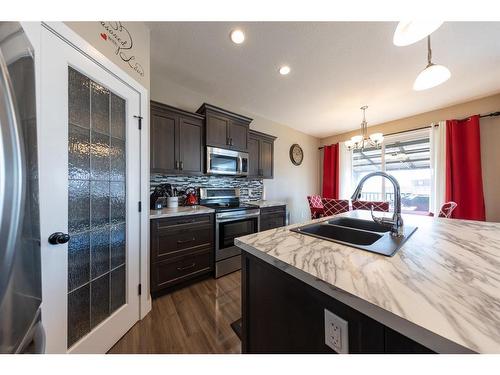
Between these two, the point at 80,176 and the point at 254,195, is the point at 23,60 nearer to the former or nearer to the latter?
the point at 80,176

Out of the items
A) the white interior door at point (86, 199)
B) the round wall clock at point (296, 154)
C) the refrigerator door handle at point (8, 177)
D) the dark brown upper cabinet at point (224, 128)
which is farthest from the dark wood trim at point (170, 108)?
the round wall clock at point (296, 154)

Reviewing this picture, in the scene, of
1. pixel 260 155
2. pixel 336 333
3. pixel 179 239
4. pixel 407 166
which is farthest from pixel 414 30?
pixel 407 166

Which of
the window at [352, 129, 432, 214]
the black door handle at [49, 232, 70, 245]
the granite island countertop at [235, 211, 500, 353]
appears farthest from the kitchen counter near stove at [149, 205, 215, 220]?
the window at [352, 129, 432, 214]

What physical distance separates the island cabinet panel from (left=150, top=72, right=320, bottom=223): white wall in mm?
2618

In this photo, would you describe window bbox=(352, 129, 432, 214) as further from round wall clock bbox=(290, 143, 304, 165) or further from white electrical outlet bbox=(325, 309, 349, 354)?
white electrical outlet bbox=(325, 309, 349, 354)

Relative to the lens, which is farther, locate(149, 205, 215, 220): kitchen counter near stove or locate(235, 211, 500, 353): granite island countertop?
locate(149, 205, 215, 220): kitchen counter near stove

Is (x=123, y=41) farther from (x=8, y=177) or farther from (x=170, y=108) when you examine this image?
(x=8, y=177)

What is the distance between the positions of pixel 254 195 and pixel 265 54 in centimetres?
227

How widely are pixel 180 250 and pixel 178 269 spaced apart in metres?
0.20

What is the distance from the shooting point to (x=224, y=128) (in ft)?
8.66

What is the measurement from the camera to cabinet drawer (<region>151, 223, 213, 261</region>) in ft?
5.87

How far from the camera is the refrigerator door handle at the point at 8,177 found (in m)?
0.38

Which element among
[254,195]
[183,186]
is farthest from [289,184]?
[183,186]

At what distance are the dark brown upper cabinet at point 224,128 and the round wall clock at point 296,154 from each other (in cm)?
179
